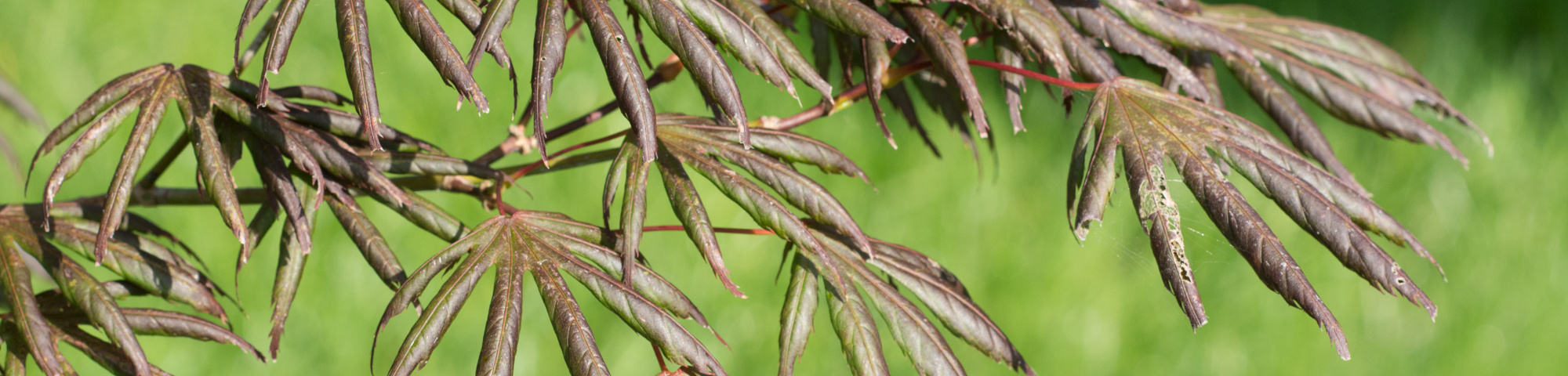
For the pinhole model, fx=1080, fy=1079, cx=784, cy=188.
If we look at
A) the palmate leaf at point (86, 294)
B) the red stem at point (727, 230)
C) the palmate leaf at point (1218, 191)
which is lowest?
the palmate leaf at point (1218, 191)

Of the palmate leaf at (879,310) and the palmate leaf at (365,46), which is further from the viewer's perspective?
the palmate leaf at (879,310)

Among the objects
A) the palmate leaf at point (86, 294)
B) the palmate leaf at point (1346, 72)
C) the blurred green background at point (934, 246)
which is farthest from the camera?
the blurred green background at point (934, 246)

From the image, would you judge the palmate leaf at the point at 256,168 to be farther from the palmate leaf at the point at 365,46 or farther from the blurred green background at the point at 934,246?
the blurred green background at the point at 934,246

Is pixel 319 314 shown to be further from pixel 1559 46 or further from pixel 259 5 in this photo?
pixel 1559 46

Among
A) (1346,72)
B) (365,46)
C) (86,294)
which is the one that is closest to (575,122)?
(365,46)

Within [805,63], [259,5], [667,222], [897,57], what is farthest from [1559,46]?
[259,5]

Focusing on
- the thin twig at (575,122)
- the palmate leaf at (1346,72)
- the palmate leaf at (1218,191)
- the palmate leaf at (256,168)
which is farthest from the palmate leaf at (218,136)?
the palmate leaf at (1346,72)

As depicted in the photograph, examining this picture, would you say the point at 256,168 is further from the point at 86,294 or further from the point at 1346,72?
A: the point at 1346,72

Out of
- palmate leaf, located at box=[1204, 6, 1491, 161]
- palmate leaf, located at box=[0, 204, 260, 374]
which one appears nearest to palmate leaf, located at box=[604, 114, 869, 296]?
palmate leaf, located at box=[0, 204, 260, 374]
